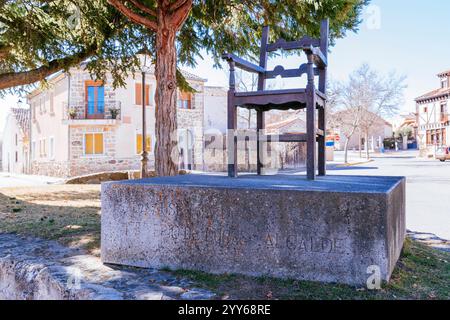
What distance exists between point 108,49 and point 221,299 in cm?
731

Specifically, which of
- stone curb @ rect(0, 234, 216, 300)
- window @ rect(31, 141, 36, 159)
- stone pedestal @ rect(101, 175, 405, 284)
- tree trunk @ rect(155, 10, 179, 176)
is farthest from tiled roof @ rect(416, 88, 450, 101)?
stone curb @ rect(0, 234, 216, 300)

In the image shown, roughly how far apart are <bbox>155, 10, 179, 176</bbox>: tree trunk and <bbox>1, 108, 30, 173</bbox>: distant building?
939 inches

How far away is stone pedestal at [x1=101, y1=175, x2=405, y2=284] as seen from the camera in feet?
8.35

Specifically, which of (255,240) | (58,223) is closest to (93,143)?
(58,223)

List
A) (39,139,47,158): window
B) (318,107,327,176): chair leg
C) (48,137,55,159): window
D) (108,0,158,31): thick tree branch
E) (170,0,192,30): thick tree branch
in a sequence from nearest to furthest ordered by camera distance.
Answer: (318,107,327,176): chair leg → (108,0,158,31): thick tree branch → (170,0,192,30): thick tree branch → (48,137,55,159): window → (39,139,47,158): window

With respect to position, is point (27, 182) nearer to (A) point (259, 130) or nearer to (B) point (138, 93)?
(B) point (138, 93)

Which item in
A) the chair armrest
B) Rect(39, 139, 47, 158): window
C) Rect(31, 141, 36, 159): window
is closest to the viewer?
the chair armrest

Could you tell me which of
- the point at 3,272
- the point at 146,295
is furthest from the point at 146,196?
the point at 3,272

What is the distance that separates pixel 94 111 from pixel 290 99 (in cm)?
1839

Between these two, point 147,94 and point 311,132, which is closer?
point 311,132

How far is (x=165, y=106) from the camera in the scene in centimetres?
677

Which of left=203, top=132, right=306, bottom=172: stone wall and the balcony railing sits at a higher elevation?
the balcony railing

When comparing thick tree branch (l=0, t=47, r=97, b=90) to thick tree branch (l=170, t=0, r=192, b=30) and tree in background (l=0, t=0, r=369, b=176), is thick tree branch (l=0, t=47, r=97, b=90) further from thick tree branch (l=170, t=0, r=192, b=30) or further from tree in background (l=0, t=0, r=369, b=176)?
thick tree branch (l=170, t=0, r=192, b=30)
